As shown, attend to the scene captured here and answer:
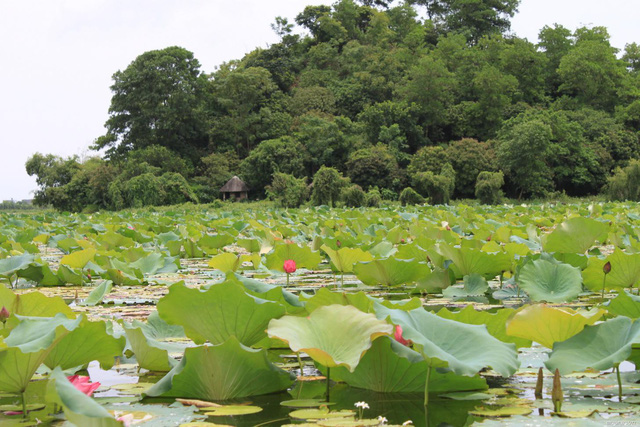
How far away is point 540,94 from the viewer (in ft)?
109

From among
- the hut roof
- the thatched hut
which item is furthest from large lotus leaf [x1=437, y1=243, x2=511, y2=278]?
the hut roof

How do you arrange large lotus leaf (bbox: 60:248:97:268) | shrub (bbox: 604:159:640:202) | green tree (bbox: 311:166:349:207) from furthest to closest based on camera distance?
shrub (bbox: 604:159:640:202) < green tree (bbox: 311:166:349:207) < large lotus leaf (bbox: 60:248:97:268)

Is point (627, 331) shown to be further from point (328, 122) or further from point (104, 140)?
point (104, 140)

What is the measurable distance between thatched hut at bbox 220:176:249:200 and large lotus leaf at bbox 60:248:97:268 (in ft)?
84.8

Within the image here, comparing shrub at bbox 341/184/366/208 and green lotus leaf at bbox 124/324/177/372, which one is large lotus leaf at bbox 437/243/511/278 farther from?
shrub at bbox 341/184/366/208

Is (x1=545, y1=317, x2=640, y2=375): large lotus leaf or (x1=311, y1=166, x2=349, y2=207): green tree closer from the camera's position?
(x1=545, y1=317, x2=640, y2=375): large lotus leaf

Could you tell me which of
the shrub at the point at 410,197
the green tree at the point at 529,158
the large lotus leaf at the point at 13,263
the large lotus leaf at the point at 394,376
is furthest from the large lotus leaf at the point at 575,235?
the green tree at the point at 529,158

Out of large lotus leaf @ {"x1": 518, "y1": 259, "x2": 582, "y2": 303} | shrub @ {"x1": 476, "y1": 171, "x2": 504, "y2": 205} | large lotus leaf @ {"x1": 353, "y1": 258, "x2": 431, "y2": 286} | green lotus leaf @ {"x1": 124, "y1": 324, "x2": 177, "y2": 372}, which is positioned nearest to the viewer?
green lotus leaf @ {"x1": 124, "y1": 324, "x2": 177, "y2": 372}

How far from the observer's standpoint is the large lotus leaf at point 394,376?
1139 mm

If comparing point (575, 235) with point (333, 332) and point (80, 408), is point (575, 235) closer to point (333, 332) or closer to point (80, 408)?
point (333, 332)

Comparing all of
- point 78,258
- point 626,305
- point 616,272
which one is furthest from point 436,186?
point 626,305

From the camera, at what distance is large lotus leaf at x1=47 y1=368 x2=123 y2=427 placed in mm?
687

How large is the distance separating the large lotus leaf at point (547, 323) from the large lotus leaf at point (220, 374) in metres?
0.44

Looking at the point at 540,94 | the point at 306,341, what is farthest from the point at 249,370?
the point at 540,94
